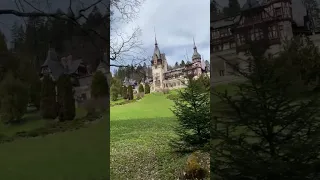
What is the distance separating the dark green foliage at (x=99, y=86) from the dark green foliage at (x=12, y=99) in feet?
3.03

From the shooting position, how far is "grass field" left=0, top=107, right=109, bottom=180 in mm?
5297

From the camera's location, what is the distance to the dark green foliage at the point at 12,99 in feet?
17.5

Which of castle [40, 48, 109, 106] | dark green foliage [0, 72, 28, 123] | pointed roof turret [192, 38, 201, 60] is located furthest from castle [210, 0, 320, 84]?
dark green foliage [0, 72, 28, 123]

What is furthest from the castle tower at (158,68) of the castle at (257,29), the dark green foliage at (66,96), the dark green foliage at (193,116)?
the dark green foliage at (66,96)

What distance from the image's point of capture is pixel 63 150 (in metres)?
5.57

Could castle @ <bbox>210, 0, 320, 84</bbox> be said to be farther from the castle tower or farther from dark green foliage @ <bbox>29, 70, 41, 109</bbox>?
dark green foliage @ <bbox>29, 70, 41, 109</bbox>

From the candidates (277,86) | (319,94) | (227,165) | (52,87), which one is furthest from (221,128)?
(52,87)

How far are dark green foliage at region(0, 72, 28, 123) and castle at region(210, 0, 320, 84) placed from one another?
8.21 feet

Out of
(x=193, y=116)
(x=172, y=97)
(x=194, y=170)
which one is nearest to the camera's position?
(x=194, y=170)

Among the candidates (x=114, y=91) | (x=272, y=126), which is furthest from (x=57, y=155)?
(x=272, y=126)

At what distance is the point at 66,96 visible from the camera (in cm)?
575

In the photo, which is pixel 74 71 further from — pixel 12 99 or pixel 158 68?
pixel 158 68

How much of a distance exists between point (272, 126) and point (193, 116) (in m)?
2.38

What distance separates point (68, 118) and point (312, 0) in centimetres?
353
